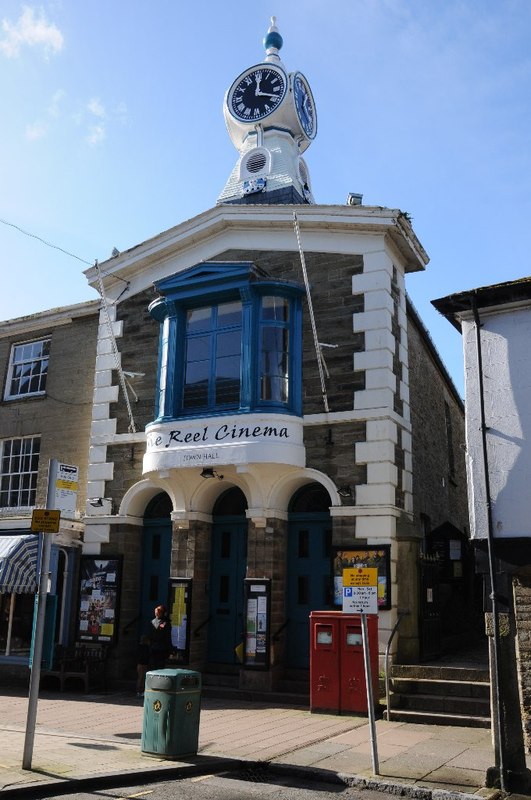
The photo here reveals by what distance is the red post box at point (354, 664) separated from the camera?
11195mm

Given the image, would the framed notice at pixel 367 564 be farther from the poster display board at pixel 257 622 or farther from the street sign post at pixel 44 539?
the street sign post at pixel 44 539

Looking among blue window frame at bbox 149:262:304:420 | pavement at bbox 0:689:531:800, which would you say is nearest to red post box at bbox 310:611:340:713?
pavement at bbox 0:689:531:800

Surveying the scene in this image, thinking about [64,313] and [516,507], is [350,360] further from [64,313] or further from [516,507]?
[64,313]

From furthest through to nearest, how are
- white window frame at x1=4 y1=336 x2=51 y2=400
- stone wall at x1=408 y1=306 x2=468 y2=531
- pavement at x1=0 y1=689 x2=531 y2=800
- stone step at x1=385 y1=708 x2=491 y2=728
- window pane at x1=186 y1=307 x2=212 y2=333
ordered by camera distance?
white window frame at x1=4 y1=336 x2=51 y2=400, stone wall at x1=408 y1=306 x2=468 y2=531, window pane at x1=186 y1=307 x2=212 y2=333, stone step at x1=385 y1=708 x2=491 y2=728, pavement at x1=0 y1=689 x2=531 y2=800

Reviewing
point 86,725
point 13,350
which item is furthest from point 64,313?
point 86,725

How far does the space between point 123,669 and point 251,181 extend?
12420 millimetres

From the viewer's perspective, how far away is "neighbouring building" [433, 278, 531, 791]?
815 centimetres

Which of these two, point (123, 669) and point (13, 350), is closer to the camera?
point (123, 669)

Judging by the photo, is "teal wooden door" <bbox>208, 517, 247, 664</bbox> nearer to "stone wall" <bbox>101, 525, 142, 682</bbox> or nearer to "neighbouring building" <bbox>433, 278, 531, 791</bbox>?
"stone wall" <bbox>101, 525, 142, 682</bbox>

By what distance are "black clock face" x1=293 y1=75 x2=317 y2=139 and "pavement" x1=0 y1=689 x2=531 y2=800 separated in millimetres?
15853

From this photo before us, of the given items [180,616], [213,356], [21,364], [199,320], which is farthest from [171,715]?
[21,364]

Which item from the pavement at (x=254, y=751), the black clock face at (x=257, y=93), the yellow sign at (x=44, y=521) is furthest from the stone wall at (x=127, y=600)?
the black clock face at (x=257, y=93)

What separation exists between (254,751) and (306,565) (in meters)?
5.16

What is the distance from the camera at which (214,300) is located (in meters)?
14.9
